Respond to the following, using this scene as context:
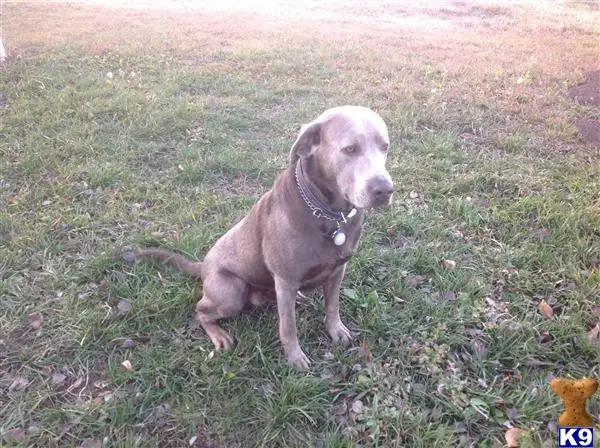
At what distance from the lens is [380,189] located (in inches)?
90.9

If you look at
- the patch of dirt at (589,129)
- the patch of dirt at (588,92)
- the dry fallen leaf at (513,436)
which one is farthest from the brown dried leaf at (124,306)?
the patch of dirt at (588,92)

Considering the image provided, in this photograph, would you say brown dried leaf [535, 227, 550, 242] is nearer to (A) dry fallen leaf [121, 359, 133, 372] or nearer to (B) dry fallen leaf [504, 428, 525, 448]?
(B) dry fallen leaf [504, 428, 525, 448]

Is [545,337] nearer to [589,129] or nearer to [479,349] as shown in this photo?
[479,349]

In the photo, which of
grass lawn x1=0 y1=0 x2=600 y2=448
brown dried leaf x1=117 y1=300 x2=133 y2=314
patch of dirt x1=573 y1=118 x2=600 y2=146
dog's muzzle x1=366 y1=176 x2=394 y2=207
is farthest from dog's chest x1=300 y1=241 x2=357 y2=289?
patch of dirt x1=573 y1=118 x2=600 y2=146

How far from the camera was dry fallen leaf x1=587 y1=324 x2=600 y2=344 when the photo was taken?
3092mm

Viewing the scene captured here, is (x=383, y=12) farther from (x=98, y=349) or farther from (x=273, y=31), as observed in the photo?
(x=98, y=349)

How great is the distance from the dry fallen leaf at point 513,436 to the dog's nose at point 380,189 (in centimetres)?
152

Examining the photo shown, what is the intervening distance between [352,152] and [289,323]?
120cm

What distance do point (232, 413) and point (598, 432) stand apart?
2.10m

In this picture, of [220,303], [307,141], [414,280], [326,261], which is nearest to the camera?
[307,141]

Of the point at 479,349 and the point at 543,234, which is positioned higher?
the point at 543,234

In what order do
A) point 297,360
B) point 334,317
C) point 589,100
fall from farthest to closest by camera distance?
1. point 589,100
2. point 334,317
3. point 297,360

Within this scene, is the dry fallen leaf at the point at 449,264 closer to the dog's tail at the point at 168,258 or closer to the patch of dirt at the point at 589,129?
the dog's tail at the point at 168,258

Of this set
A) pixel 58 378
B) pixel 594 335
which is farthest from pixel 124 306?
pixel 594 335
